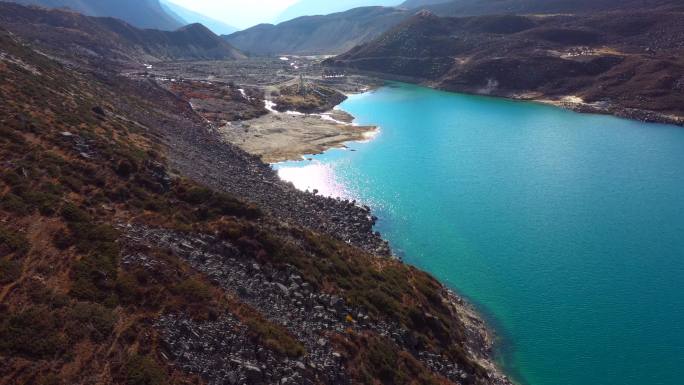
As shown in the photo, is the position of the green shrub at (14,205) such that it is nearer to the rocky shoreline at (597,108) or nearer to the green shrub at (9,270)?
the green shrub at (9,270)

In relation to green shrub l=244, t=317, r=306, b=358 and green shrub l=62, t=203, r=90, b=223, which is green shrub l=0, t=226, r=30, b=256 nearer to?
green shrub l=62, t=203, r=90, b=223

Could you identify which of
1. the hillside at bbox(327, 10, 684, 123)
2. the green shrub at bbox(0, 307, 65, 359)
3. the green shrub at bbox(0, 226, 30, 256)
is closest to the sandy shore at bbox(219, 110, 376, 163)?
the green shrub at bbox(0, 226, 30, 256)

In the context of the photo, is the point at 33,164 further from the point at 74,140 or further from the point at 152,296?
the point at 152,296

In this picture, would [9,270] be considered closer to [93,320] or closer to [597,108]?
[93,320]

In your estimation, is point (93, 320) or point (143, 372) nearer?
point (143, 372)

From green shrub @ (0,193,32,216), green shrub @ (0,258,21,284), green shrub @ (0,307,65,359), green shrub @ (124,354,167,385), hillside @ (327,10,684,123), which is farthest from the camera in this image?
hillside @ (327,10,684,123)

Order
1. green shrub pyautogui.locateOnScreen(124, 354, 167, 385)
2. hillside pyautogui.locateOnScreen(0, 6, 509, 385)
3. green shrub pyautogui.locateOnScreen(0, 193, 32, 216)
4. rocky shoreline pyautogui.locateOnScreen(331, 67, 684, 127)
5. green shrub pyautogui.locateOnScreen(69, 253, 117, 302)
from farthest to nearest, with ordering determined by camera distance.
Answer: rocky shoreline pyautogui.locateOnScreen(331, 67, 684, 127) → green shrub pyautogui.locateOnScreen(0, 193, 32, 216) → green shrub pyautogui.locateOnScreen(69, 253, 117, 302) → hillside pyautogui.locateOnScreen(0, 6, 509, 385) → green shrub pyautogui.locateOnScreen(124, 354, 167, 385)

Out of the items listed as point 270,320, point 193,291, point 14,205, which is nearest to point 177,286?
point 193,291
